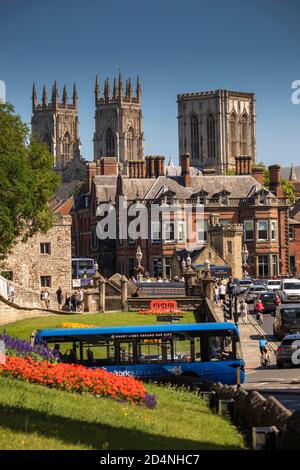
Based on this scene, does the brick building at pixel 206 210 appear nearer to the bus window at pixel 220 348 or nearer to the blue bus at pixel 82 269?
the blue bus at pixel 82 269

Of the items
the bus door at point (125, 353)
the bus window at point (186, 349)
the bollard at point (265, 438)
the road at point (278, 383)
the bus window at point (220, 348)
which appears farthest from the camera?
the bus window at point (220, 348)

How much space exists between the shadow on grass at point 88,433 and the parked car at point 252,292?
56977 mm

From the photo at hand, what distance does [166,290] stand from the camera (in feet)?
A: 255

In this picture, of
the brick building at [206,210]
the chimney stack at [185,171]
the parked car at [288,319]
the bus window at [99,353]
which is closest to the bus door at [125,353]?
the bus window at [99,353]

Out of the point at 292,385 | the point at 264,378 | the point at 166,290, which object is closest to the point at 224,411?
the point at 292,385

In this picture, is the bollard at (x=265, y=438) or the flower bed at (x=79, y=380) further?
the flower bed at (x=79, y=380)

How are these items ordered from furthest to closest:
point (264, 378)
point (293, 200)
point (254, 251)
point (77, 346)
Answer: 1. point (293, 200)
2. point (254, 251)
3. point (264, 378)
4. point (77, 346)

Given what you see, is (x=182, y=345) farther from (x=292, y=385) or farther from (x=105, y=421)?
(x=105, y=421)

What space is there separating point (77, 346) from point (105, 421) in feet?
56.0

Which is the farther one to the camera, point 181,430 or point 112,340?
point 112,340

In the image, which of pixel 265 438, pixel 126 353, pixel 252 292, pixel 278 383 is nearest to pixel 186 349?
pixel 126 353

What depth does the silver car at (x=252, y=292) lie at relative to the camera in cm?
7684

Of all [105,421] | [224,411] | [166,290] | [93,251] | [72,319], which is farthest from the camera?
[93,251]

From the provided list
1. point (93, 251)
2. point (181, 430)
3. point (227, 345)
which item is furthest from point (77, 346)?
point (93, 251)
